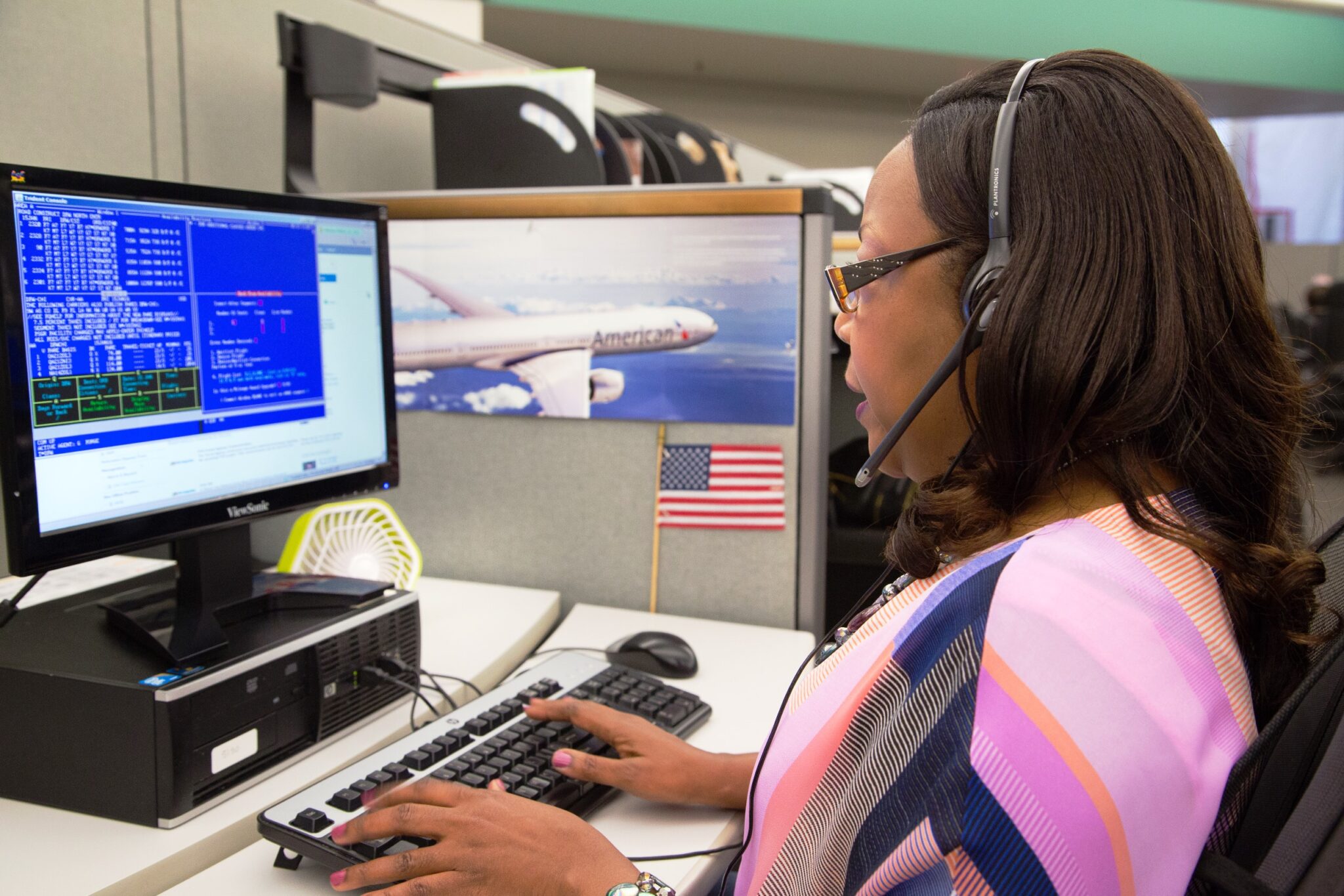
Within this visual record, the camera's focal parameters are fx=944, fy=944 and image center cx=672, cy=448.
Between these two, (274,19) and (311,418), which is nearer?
(311,418)

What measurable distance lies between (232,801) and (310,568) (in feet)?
1.25

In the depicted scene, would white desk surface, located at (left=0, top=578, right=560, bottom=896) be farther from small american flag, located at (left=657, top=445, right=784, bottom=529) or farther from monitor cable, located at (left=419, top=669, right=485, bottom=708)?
small american flag, located at (left=657, top=445, right=784, bottom=529)

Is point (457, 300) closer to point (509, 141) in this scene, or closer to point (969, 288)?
point (509, 141)

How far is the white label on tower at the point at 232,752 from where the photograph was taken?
0.69m

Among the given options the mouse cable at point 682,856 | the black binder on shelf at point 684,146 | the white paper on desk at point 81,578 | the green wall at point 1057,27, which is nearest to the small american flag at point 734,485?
the mouse cable at point 682,856

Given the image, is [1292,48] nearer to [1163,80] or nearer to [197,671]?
[1163,80]

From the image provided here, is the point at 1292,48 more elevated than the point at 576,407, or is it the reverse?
the point at 1292,48

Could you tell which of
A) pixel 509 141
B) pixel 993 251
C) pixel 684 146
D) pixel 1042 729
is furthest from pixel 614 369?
pixel 684 146

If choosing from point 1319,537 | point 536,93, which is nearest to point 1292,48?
point 536,93

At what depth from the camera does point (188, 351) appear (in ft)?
2.47

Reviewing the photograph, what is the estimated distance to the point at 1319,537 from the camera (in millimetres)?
660

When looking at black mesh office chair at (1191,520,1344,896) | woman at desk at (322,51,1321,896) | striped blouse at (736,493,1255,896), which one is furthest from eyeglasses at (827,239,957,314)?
black mesh office chair at (1191,520,1344,896)

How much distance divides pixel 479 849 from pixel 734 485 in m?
0.60

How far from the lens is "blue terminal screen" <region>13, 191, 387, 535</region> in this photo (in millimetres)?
654
